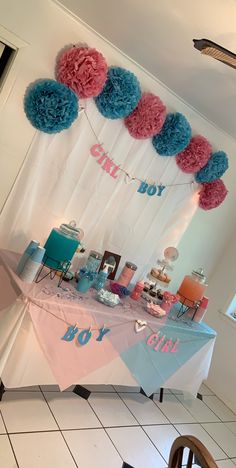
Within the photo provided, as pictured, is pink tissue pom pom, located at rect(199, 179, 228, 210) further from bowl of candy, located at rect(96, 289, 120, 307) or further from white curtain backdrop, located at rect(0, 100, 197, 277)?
bowl of candy, located at rect(96, 289, 120, 307)

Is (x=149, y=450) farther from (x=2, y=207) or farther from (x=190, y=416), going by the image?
(x=2, y=207)

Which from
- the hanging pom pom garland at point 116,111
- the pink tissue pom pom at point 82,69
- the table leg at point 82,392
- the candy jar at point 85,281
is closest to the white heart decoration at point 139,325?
the candy jar at point 85,281

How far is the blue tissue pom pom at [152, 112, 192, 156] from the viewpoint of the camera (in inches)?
101

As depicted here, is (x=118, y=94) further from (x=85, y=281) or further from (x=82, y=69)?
(x=85, y=281)

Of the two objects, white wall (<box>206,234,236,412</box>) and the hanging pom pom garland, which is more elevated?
the hanging pom pom garland

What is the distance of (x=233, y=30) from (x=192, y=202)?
1.59 meters

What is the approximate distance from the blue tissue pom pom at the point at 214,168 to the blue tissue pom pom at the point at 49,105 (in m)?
1.23

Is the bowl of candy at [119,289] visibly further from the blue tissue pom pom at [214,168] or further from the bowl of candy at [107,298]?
the blue tissue pom pom at [214,168]

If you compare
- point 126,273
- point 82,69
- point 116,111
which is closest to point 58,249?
point 126,273

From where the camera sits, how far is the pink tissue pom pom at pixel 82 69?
2.07m

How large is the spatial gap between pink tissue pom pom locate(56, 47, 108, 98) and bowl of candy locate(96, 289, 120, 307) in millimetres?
1197

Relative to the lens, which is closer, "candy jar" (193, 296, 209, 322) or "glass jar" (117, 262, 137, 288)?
"glass jar" (117, 262, 137, 288)

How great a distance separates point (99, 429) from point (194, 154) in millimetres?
1968

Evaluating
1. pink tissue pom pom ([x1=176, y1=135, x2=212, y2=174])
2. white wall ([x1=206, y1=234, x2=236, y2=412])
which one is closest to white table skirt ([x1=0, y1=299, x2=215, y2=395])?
pink tissue pom pom ([x1=176, y1=135, x2=212, y2=174])
